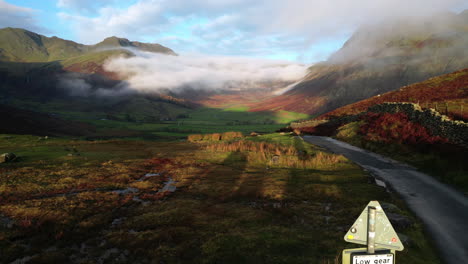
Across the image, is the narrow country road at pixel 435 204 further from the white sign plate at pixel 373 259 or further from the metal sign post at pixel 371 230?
the metal sign post at pixel 371 230

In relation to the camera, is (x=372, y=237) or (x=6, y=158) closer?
(x=372, y=237)

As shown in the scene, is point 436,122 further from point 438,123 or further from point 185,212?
point 185,212

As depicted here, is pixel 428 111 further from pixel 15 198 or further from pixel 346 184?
pixel 15 198

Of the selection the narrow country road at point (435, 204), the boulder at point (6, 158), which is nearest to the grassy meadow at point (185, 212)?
the narrow country road at point (435, 204)

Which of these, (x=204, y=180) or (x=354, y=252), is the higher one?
(x=354, y=252)

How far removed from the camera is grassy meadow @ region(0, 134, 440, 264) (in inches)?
552

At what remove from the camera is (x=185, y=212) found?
20.8 m

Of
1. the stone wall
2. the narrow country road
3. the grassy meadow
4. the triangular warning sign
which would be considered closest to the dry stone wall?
the stone wall

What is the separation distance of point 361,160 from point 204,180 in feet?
73.3

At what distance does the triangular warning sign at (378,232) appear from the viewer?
21.7 feet

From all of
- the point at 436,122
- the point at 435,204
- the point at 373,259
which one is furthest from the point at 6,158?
the point at 436,122

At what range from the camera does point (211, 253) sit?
13836 mm

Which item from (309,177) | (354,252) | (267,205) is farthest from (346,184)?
(354,252)

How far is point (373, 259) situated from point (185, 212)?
53.4 ft
